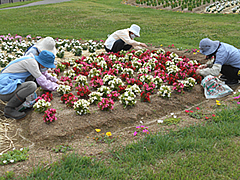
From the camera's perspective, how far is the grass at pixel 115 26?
944 centimetres

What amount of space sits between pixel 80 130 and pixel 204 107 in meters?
2.43

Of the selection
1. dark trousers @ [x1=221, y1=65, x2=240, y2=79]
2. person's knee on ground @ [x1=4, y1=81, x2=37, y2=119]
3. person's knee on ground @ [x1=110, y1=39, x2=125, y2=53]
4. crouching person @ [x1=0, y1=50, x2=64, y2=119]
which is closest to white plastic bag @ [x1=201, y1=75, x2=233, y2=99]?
dark trousers @ [x1=221, y1=65, x2=240, y2=79]

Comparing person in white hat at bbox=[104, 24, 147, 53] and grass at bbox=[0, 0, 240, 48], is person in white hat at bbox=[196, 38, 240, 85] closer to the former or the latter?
person in white hat at bbox=[104, 24, 147, 53]

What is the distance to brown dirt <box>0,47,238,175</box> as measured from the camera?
10.4ft

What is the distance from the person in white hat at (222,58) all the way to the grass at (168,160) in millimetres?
1790

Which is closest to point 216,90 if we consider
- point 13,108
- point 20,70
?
point 20,70

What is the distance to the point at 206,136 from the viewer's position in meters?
3.31

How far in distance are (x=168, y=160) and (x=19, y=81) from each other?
285cm

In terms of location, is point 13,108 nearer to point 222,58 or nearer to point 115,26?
point 222,58

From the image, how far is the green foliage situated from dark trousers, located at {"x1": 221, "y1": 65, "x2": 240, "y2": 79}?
177 inches

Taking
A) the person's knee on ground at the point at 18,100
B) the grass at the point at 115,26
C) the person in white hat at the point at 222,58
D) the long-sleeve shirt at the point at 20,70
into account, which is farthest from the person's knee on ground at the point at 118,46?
the person's knee on ground at the point at 18,100

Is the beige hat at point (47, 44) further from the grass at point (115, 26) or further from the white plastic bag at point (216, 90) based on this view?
the grass at point (115, 26)

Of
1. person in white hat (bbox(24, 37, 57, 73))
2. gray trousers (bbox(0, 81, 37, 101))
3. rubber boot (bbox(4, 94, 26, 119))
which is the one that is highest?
person in white hat (bbox(24, 37, 57, 73))

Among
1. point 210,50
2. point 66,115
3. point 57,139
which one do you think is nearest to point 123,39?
point 210,50
